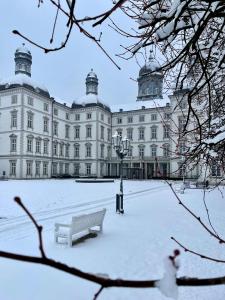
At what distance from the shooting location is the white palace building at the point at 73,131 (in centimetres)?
4334

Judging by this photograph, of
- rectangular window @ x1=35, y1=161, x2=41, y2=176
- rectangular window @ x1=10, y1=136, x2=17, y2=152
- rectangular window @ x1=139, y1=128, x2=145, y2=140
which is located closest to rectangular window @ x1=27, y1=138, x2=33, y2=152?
rectangular window @ x1=10, y1=136, x2=17, y2=152

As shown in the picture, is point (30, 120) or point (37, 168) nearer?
point (30, 120)

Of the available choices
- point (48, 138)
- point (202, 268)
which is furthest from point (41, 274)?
point (48, 138)

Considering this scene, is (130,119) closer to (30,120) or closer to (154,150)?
(154,150)

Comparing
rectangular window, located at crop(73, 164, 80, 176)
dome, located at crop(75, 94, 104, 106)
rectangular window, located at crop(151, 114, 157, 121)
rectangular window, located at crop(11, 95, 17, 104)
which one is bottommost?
rectangular window, located at crop(73, 164, 80, 176)

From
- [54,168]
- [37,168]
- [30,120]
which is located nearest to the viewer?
[30,120]

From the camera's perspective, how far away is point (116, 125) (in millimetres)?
58312

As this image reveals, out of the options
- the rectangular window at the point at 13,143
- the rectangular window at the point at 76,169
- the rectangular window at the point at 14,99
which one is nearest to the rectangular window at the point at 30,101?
the rectangular window at the point at 14,99

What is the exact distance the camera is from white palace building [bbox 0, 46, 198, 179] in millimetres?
43344

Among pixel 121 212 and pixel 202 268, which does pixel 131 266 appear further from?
pixel 121 212

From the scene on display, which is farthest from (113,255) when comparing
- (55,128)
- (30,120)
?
(55,128)

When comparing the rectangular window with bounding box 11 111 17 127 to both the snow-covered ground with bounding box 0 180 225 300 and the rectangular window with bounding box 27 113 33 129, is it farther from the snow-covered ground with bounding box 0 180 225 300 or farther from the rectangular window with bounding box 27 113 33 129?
the snow-covered ground with bounding box 0 180 225 300

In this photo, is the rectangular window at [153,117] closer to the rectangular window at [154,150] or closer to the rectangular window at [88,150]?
the rectangular window at [154,150]

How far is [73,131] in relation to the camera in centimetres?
5622
